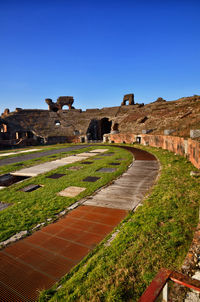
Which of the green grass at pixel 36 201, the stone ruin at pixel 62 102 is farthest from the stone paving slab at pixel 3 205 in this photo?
the stone ruin at pixel 62 102

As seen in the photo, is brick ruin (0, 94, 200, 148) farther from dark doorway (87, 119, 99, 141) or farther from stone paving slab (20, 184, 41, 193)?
stone paving slab (20, 184, 41, 193)

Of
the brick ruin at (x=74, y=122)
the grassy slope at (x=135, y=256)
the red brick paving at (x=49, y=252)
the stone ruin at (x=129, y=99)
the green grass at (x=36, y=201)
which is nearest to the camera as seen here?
the grassy slope at (x=135, y=256)

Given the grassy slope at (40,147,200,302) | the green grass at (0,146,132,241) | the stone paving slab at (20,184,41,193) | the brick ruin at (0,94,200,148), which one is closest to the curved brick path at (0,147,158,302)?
the grassy slope at (40,147,200,302)

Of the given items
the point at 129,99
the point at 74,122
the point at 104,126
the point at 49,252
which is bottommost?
the point at 49,252

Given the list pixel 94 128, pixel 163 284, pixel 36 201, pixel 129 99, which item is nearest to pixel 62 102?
pixel 94 128

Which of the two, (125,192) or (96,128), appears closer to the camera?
(125,192)

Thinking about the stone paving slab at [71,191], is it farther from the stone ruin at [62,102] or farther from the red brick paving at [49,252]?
the stone ruin at [62,102]

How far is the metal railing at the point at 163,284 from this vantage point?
1585 millimetres

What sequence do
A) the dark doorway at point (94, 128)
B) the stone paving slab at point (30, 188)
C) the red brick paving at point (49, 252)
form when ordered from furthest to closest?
1. the dark doorway at point (94, 128)
2. the stone paving slab at point (30, 188)
3. the red brick paving at point (49, 252)

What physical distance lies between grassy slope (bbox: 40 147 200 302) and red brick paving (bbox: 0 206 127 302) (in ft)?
0.95

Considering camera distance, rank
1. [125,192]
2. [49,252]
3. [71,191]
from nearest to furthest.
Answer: [49,252] → [125,192] → [71,191]

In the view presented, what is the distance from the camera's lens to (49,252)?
3236 millimetres

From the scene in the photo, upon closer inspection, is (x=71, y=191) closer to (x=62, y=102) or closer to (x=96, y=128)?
(x=96, y=128)

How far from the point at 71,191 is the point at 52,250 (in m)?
3.12
